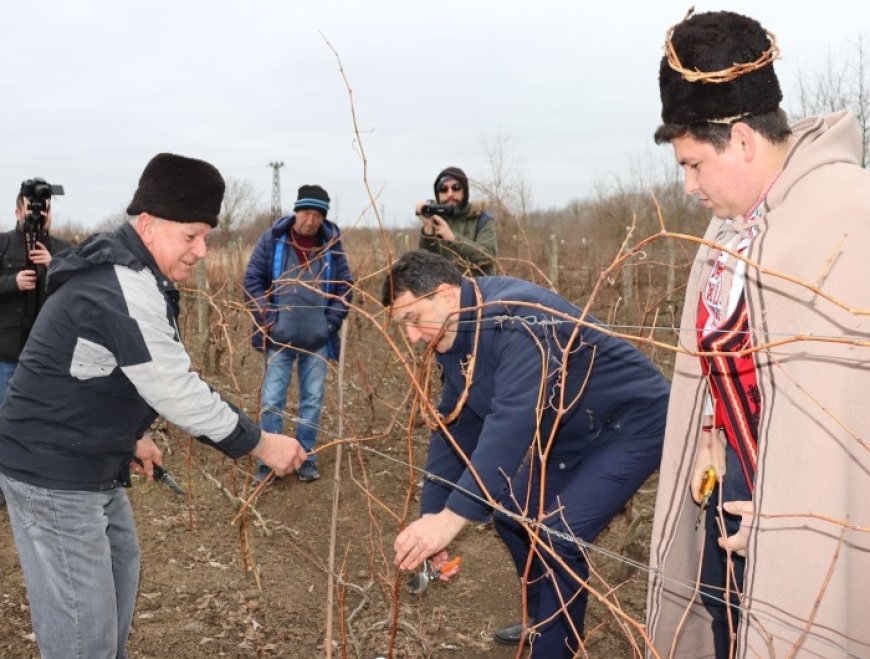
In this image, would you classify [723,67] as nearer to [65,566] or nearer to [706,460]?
[706,460]

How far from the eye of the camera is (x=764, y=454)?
1451 mm

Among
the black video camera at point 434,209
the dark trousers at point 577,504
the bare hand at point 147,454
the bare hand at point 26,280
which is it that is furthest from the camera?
the black video camera at point 434,209

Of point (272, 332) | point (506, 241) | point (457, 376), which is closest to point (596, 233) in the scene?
point (506, 241)

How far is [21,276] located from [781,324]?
3603 mm

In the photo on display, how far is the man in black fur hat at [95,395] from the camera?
183cm

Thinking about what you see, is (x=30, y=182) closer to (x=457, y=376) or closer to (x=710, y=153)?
(x=457, y=376)

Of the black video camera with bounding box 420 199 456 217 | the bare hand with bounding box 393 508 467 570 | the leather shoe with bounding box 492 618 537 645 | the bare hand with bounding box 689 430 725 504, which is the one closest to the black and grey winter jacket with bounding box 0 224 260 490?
the bare hand with bounding box 393 508 467 570

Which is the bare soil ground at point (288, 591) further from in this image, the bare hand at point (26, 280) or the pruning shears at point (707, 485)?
the bare hand at point (26, 280)

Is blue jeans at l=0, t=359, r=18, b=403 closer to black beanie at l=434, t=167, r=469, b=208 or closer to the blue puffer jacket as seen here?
the blue puffer jacket

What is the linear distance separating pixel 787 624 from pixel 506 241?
12743mm

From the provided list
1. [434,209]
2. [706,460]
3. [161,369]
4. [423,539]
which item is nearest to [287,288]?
[434,209]

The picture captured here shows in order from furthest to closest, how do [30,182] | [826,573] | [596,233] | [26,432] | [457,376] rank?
[596,233] → [30,182] → [457,376] → [26,432] → [826,573]

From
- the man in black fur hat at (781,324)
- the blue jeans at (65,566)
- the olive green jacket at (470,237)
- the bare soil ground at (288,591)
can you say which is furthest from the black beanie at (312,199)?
the man in black fur hat at (781,324)

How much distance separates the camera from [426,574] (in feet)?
9.41
